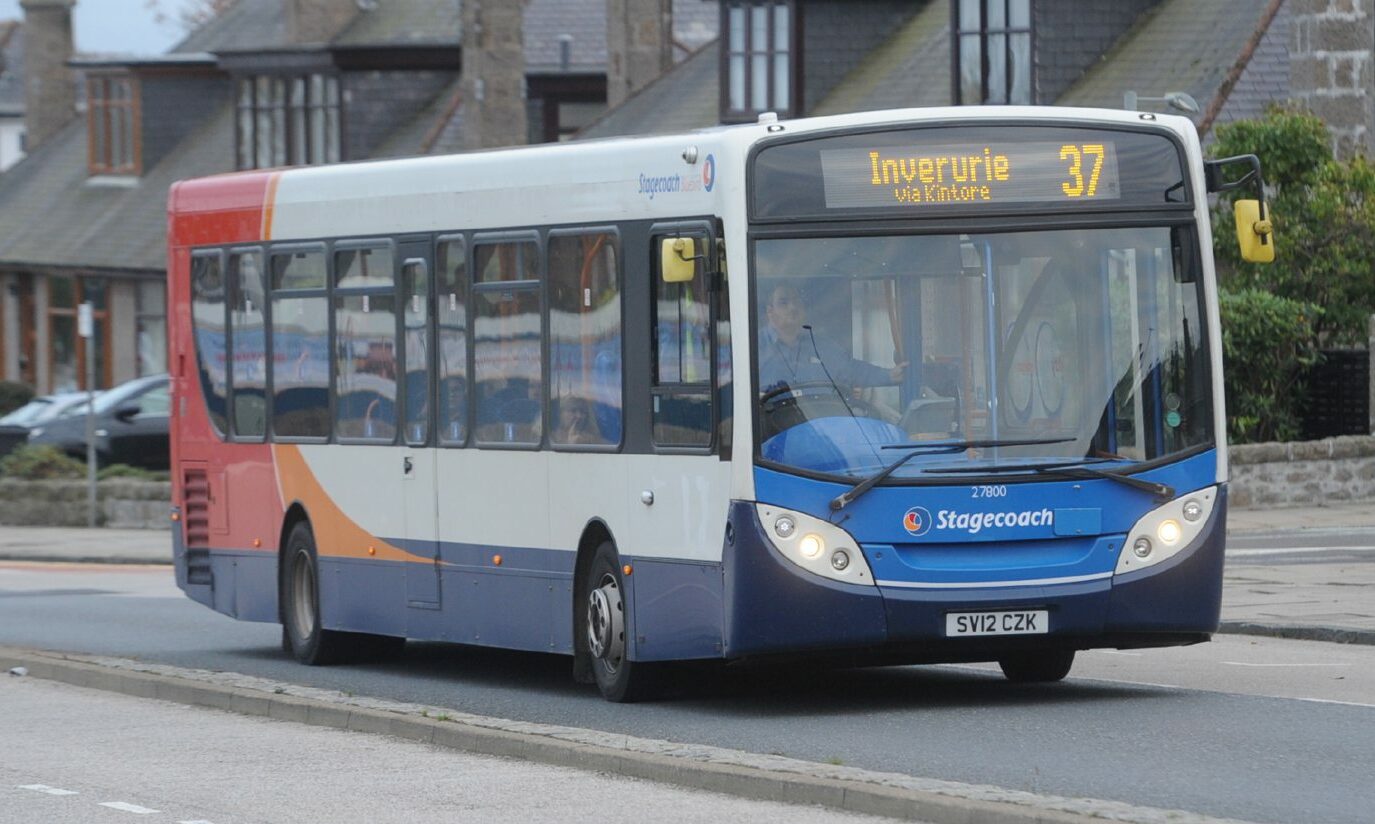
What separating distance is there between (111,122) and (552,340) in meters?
47.3

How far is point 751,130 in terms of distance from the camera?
42.2ft

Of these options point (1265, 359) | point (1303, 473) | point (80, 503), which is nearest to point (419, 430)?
point (1303, 473)

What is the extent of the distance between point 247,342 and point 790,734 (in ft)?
23.4

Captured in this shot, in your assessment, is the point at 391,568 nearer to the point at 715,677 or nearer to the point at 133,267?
the point at 715,677

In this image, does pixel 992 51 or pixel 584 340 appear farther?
pixel 992 51

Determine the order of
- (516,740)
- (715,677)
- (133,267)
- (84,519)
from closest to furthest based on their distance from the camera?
(516,740), (715,677), (84,519), (133,267)

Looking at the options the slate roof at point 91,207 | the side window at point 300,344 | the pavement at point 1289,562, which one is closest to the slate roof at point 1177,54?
the pavement at point 1289,562

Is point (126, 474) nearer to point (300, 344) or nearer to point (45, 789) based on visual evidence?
point (300, 344)

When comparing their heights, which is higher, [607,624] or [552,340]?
[552,340]

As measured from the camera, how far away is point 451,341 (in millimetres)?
15484

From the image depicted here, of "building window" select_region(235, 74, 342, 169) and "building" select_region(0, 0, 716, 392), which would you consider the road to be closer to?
→ "building" select_region(0, 0, 716, 392)

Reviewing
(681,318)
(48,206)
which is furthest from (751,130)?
(48,206)

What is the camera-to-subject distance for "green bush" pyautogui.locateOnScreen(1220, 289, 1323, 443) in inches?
1125

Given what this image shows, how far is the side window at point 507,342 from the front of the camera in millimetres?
14641
